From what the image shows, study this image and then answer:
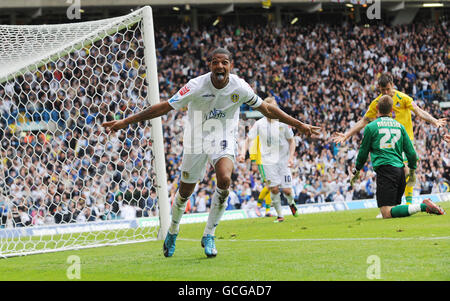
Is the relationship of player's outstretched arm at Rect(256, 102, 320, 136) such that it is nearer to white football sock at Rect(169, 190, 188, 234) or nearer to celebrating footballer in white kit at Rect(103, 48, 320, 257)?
celebrating footballer in white kit at Rect(103, 48, 320, 257)

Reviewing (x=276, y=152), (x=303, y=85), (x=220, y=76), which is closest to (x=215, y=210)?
(x=220, y=76)

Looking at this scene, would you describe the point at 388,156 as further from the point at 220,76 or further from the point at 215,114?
the point at 220,76

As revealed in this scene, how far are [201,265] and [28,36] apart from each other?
5664mm

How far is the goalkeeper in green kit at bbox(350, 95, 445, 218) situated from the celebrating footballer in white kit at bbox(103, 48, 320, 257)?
3.30m

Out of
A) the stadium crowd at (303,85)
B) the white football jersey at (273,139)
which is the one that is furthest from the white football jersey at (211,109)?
the stadium crowd at (303,85)

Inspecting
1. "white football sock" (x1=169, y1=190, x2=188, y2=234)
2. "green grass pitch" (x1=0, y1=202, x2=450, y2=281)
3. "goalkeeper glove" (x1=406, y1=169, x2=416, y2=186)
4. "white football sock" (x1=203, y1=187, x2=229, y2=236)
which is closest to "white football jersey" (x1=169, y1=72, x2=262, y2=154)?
"white football sock" (x1=203, y1=187, x2=229, y2=236)

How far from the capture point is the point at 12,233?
37.8ft

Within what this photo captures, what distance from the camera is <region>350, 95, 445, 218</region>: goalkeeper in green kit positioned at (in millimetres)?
10203

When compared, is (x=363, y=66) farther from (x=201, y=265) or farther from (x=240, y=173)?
(x=201, y=265)

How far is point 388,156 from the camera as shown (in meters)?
10.3

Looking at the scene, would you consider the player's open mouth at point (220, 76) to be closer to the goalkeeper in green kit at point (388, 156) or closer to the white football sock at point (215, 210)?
the white football sock at point (215, 210)

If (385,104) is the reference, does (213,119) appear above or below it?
above

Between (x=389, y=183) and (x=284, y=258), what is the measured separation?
13.9ft
